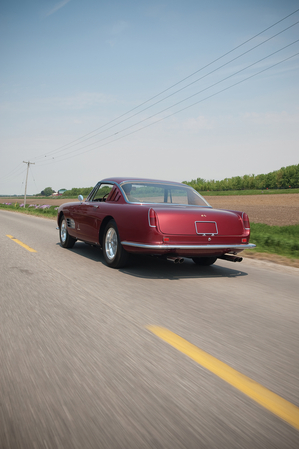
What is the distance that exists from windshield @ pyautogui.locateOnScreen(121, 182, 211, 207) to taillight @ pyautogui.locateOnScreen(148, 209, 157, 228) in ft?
2.67

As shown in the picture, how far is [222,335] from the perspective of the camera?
3.16 metres

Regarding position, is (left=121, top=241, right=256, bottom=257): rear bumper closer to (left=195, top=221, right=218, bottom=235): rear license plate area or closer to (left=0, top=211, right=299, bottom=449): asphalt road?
(left=195, top=221, right=218, bottom=235): rear license plate area

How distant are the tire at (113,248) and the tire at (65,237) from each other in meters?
2.33

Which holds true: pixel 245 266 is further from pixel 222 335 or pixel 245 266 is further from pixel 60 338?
pixel 60 338

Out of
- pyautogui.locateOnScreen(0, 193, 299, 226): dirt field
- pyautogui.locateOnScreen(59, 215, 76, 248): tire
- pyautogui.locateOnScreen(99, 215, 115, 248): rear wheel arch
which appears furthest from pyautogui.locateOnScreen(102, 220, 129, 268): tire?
pyautogui.locateOnScreen(0, 193, 299, 226): dirt field

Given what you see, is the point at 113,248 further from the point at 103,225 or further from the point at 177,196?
the point at 177,196

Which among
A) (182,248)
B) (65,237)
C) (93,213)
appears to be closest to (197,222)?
(182,248)

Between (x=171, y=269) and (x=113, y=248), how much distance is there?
1033 mm

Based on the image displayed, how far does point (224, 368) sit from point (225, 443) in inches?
32.9

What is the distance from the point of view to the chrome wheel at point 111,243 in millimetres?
6270

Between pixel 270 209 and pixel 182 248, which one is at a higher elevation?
pixel 270 209

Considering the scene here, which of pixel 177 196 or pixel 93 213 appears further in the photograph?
pixel 93 213

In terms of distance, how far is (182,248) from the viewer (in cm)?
532

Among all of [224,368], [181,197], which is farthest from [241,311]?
[181,197]
